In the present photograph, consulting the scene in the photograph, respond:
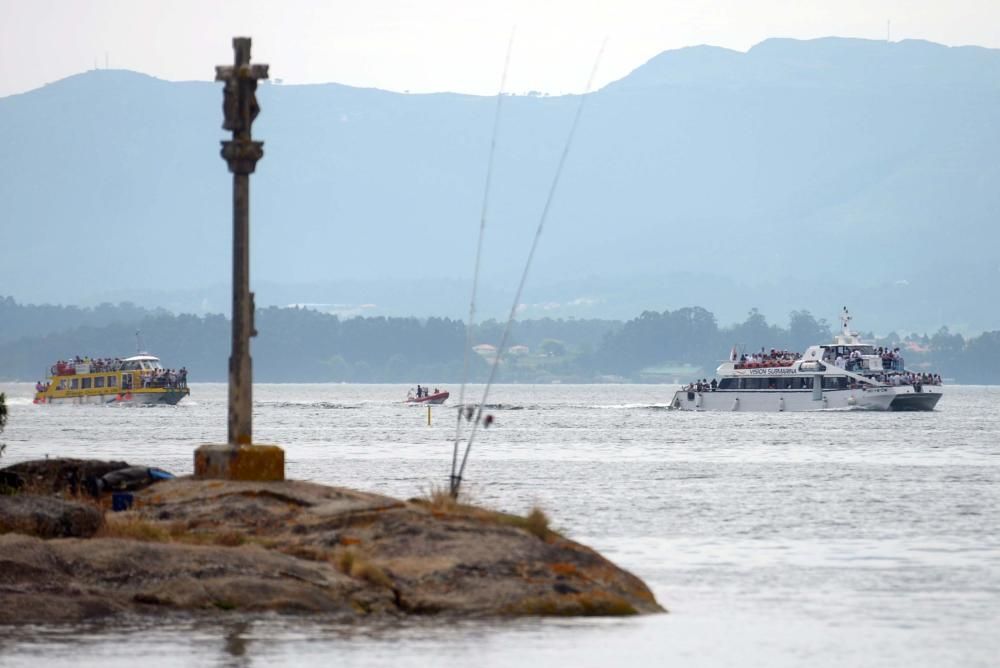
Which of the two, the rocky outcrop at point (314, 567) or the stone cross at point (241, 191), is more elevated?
the stone cross at point (241, 191)

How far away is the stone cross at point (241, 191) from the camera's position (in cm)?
2752

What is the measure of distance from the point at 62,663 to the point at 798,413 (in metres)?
147

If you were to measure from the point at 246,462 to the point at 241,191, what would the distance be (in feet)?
11.6

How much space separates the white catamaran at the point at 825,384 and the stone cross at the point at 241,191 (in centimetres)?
13529

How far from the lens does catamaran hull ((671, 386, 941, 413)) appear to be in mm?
160750

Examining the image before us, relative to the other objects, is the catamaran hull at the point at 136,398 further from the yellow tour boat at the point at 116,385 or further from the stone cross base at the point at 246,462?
the stone cross base at the point at 246,462

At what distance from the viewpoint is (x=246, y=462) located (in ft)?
91.2

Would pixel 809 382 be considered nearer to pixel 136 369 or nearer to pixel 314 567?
pixel 136 369

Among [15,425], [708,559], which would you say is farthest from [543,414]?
[708,559]

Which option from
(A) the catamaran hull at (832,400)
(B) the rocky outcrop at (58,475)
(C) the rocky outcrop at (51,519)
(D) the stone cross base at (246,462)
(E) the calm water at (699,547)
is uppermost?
(A) the catamaran hull at (832,400)

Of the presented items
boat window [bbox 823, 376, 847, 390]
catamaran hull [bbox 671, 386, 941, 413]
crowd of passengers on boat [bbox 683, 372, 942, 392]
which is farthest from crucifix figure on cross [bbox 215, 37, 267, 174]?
boat window [bbox 823, 376, 847, 390]

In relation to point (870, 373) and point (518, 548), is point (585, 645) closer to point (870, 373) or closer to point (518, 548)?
point (518, 548)

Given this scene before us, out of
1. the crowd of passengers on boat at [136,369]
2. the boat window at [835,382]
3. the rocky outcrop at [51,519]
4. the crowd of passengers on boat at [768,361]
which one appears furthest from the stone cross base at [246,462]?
the crowd of passengers on boat at [136,369]

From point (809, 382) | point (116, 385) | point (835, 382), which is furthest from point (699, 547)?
point (116, 385)
